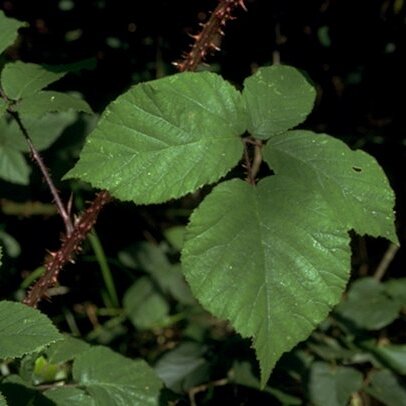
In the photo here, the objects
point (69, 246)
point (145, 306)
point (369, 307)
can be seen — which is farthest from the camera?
point (145, 306)

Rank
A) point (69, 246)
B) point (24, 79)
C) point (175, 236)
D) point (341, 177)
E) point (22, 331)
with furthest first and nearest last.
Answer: point (175, 236), point (24, 79), point (69, 246), point (341, 177), point (22, 331)

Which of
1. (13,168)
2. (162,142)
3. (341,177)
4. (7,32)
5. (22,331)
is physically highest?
(7,32)

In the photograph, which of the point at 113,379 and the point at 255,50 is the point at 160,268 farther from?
the point at 113,379

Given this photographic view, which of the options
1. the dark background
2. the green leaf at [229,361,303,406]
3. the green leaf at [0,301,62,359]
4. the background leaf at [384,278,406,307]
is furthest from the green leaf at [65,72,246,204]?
the background leaf at [384,278,406,307]

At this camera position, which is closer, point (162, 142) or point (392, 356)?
point (162, 142)

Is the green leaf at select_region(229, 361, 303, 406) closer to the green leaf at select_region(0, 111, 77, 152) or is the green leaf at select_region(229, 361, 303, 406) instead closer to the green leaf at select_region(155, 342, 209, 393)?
the green leaf at select_region(155, 342, 209, 393)

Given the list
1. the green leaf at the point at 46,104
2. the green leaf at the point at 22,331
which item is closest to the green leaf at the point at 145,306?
the green leaf at the point at 46,104

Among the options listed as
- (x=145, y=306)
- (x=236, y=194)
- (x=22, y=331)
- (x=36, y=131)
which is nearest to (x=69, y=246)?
(x=22, y=331)
